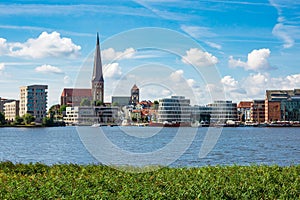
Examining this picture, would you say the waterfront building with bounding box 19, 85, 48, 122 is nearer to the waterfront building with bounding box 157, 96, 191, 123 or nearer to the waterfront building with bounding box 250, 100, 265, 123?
the waterfront building with bounding box 250, 100, 265, 123

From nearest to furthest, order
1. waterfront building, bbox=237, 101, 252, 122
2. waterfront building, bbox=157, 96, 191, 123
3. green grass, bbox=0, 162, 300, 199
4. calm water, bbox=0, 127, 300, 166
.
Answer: green grass, bbox=0, 162, 300, 199 → waterfront building, bbox=157, 96, 191, 123 → calm water, bbox=0, 127, 300, 166 → waterfront building, bbox=237, 101, 252, 122

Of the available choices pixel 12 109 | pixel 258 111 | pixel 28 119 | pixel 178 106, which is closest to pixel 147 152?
pixel 178 106

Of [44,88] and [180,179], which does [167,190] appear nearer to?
[180,179]

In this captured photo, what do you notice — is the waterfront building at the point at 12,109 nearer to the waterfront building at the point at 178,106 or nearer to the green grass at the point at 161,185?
the waterfront building at the point at 178,106

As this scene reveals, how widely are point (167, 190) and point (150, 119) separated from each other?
9370 cm

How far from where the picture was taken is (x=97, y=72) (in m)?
17.9

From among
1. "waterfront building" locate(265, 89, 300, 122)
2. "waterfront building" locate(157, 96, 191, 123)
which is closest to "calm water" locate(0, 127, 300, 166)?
"waterfront building" locate(157, 96, 191, 123)

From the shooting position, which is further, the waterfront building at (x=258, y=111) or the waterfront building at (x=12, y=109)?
the waterfront building at (x=12, y=109)

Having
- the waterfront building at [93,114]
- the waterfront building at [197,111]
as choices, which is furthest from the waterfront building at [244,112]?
the waterfront building at [93,114]

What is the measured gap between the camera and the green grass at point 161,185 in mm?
10016

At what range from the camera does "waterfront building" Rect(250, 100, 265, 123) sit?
175975mm

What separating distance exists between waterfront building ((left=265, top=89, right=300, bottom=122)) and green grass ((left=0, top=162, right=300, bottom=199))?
161649 mm

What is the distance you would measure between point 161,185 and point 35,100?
161 meters

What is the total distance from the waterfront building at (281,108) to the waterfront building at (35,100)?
75680 mm
